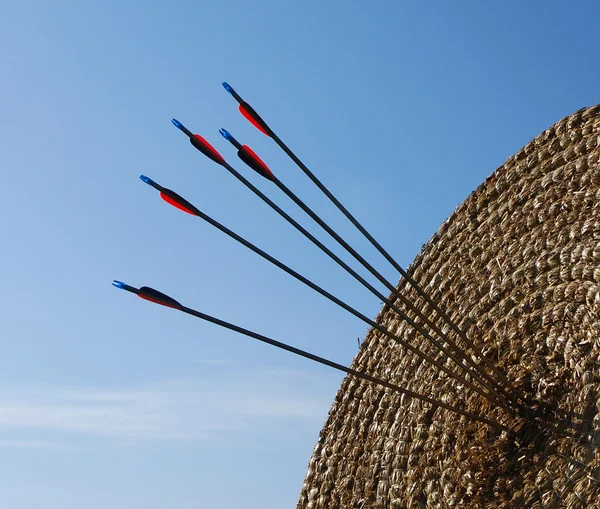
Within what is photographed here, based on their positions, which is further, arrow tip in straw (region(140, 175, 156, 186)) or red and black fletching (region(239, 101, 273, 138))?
red and black fletching (region(239, 101, 273, 138))

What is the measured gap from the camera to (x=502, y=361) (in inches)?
120

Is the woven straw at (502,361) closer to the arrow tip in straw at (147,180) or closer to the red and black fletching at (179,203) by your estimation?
the red and black fletching at (179,203)

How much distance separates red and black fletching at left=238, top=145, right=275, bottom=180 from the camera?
2.56 metres

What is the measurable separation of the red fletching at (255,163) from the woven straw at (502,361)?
3.24ft

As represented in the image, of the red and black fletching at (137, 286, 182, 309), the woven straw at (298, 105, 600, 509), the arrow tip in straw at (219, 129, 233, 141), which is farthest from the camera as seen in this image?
the woven straw at (298, 105, 600, 509)

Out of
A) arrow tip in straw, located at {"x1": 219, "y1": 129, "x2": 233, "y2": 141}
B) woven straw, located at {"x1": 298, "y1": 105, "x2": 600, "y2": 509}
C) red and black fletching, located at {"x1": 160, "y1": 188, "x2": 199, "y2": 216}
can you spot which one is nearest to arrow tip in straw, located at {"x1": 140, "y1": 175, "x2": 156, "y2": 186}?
red and black fletching, located at {"x1": 160, "y1": 188, "x2": 199, "y2": 216}

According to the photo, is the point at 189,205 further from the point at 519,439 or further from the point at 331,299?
the point at 519,439

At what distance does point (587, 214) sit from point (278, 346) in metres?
1.07

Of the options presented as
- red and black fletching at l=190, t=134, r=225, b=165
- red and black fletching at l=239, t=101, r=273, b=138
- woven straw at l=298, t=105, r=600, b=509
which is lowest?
woven straw at l=298, t=105, r=600, b=509

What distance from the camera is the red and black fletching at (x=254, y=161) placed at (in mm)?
2557

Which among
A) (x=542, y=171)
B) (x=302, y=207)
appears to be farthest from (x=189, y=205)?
(x=542, y=171)

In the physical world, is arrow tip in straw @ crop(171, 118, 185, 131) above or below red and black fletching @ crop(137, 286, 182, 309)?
above

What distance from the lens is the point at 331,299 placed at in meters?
2.61

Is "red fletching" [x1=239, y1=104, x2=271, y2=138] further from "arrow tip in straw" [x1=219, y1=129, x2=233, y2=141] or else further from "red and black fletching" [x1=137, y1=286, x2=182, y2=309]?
"red and black fletching" [x1=137, y1=286, x2=182, y2=309]
